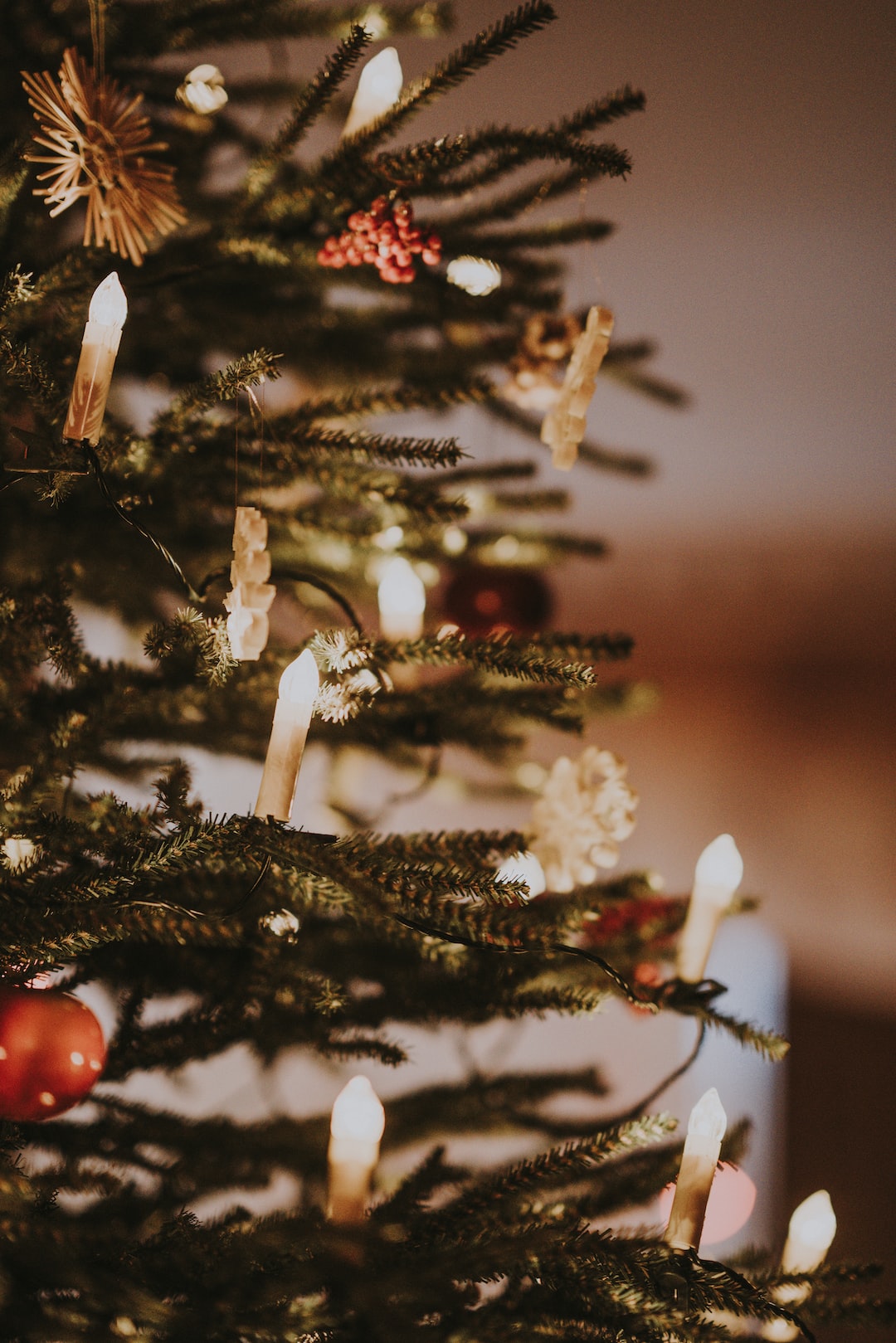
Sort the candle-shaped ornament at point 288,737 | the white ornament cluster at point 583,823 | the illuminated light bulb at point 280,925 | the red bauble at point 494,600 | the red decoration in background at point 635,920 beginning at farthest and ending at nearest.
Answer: the red bauble at point 494,600, the red decoration in background at point 635,920, the white ornament cluster at point 583,823, the illuminated light bulb at point 280,925, the candle-shaped ornament at point 288,737

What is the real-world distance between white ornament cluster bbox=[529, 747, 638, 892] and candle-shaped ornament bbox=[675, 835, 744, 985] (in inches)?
2.4

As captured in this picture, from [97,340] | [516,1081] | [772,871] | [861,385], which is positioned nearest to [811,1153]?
[772,871]

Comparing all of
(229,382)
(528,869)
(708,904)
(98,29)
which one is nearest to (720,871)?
(708,904)

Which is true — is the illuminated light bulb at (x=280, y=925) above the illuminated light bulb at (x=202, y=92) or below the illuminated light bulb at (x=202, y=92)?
below

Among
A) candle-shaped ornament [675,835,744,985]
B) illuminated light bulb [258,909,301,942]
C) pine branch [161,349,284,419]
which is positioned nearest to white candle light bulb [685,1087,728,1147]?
candle-shaped ornament [675,835,744,985]

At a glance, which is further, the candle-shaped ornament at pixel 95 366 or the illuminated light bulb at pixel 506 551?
the illuminated light bulb at pixel 506 551

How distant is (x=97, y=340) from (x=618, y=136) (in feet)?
3.48

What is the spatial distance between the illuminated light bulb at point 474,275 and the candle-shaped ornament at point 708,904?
0.43 m

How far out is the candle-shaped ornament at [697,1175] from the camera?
1.79 ft

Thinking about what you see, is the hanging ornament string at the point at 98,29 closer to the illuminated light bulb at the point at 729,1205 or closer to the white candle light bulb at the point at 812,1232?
the white candle light bulb at the point at 812,1232

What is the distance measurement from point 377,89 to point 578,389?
25cm

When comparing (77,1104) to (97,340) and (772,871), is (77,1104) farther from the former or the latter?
(772,871)

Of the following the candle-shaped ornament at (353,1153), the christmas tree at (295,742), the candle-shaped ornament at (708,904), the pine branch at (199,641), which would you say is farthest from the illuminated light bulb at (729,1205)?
the pine branch at (199,641)

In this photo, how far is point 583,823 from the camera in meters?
0.71
